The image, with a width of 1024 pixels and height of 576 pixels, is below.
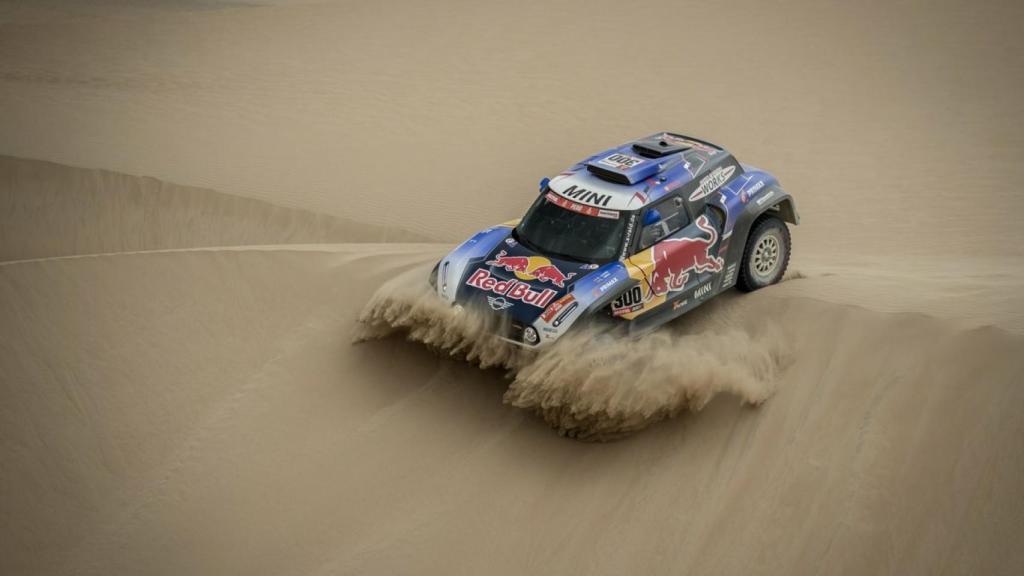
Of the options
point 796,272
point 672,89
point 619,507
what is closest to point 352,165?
point 672,89

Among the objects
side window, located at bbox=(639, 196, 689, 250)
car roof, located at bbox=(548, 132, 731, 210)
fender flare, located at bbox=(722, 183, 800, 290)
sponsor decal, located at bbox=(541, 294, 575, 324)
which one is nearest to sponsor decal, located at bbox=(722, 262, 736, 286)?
fender flare, located at bbox=(722, 183, 800, 290)

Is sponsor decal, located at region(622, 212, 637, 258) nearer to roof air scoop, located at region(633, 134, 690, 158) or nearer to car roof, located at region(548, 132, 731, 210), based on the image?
car roof, located at region(548, 132, 731, 210)

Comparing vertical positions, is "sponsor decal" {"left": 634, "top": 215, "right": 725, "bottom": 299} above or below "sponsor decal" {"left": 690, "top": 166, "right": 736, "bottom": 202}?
below

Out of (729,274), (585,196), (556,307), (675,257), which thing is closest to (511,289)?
(556,307)

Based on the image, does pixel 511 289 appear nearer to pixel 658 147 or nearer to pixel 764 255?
pixel 658 147

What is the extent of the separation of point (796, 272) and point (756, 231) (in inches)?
40.0

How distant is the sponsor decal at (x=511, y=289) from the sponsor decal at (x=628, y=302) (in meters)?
0.53

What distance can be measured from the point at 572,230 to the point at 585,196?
341 mm

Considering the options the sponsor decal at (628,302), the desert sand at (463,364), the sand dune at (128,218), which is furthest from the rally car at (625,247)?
the sand dune at (128,218)

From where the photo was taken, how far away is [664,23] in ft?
64.2

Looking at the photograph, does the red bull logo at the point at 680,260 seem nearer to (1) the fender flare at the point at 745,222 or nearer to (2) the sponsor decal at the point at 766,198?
(1) the fender flare at the point at 745,222

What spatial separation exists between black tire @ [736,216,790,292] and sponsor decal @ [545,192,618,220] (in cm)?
146

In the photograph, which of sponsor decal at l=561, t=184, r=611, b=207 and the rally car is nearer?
the rally car

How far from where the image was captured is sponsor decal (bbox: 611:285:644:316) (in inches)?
317
